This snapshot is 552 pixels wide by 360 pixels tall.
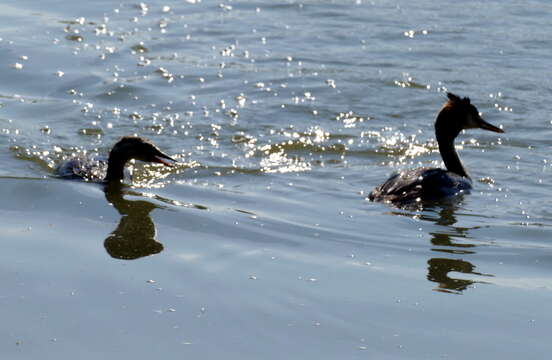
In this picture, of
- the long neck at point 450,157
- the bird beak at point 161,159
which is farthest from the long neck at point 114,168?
the long neck at point 450,157

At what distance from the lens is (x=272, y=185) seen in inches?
444

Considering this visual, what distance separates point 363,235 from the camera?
30.6ft

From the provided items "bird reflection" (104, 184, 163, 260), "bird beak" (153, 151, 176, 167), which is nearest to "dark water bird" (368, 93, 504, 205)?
"bird beak" (153, 151, 176, 167)

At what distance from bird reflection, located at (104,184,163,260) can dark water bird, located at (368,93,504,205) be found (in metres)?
2.27

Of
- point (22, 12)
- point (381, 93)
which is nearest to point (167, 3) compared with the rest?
point (22, 12)

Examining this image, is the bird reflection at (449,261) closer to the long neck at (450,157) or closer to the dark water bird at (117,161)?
the long neck at (450,157)

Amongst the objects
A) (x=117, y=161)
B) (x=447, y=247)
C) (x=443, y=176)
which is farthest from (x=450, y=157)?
(x=117, y=161)

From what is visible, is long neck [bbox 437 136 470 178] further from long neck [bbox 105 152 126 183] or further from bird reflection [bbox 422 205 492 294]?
long neck [bbox 105 152 126 183]

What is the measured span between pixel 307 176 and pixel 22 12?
859 centimetres

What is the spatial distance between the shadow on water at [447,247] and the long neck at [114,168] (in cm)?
289

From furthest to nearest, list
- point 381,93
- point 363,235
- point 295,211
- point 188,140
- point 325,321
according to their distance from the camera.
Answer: point 381,93
point 188,140
point 295,211
point 363,235
point 325,321

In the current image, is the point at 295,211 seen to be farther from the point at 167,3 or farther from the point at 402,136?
the point at 167,3

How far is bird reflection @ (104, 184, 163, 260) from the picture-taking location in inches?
338

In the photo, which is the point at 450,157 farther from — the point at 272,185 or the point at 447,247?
the point at 447,247
